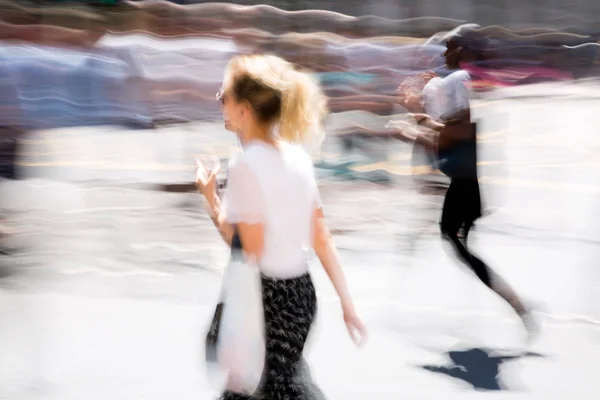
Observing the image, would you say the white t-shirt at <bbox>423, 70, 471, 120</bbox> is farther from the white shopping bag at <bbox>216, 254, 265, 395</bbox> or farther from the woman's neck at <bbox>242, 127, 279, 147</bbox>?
the white shopping bag at <bbox>216, 254, 265, 395</bbox>

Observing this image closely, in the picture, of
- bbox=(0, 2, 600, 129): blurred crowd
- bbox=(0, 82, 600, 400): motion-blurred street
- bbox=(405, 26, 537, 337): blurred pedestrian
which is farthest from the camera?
bbox=(0, 2, 600, 129): blurred crowd

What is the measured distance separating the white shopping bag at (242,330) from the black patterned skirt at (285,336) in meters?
0.03

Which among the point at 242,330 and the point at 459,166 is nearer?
the point at 242,330

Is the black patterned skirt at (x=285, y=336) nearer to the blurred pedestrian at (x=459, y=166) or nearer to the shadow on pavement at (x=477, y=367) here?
the shadow on pavement at (x=477, y=367)

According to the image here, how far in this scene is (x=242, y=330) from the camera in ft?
8.13

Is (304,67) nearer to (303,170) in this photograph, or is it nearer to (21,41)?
(21,41)

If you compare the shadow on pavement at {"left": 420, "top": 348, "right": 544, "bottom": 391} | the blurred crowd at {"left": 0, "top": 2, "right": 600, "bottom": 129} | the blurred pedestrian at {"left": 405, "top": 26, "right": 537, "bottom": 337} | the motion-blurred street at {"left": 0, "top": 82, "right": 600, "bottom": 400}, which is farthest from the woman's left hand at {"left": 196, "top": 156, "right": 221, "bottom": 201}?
the blurred crowd at {"left": 0, "top": 2, "right": 600, "bottom": 129}

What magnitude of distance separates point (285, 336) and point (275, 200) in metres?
0.36

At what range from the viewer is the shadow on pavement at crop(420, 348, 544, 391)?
13.6 feet

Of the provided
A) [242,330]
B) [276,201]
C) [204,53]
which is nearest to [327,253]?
[276,201]

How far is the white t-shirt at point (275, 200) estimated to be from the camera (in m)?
2.50

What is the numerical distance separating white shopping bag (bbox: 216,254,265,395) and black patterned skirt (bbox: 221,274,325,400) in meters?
0.03

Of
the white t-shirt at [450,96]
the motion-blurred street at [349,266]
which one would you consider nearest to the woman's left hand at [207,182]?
the motion-blurred street at [349,266]

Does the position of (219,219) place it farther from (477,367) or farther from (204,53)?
(204,53)
